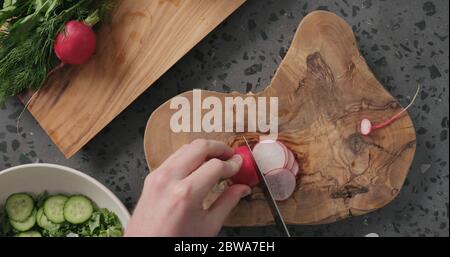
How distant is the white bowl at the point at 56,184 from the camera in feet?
4.42

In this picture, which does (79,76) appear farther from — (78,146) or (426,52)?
(426,52)

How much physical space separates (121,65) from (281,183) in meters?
0.55

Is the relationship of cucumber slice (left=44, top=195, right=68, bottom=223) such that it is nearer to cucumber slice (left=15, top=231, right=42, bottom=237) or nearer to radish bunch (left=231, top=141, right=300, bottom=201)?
cucumber slice (left=15, top=231, right=42, bottom=237)

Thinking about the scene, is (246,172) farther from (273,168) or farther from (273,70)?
(273,70)

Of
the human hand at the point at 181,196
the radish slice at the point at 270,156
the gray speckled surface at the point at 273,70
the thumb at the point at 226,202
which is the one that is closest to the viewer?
the human hand at the point at 181,196

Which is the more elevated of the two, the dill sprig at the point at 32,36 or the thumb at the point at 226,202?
the dill sprig at the point at 32,36

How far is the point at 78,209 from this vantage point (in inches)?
55.7

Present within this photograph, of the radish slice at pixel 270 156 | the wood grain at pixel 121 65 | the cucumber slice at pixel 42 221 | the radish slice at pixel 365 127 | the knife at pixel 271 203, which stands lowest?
the knife at pixel 271 203

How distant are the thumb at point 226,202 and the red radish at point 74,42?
54cm

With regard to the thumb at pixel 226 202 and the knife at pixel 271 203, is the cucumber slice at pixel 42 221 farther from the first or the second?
the knife at pixel 271 203

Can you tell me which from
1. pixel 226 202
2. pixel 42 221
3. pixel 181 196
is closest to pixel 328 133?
pixel 226 202

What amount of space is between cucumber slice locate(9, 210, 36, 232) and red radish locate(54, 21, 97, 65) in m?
0.44

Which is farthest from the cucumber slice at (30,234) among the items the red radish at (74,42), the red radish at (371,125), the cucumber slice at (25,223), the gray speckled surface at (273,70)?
the red radish at (371,125)
